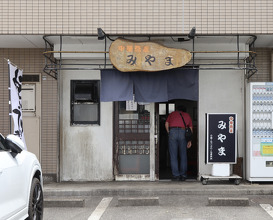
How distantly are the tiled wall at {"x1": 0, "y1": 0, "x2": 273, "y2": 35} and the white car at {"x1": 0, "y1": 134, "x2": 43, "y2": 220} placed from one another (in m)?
4.08

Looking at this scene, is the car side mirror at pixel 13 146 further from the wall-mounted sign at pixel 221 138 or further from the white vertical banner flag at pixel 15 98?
Answer: the wall-mounted sign at pixel 221 138

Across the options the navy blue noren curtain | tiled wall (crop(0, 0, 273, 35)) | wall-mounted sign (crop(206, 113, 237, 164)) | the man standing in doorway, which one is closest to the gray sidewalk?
wall-mounted sign (crop(206, 113, 237, 164))

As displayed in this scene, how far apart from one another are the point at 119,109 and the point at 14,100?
2993mm

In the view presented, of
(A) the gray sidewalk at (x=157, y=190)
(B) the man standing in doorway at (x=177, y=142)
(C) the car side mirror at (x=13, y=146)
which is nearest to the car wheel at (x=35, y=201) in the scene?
(C) the car side mirror at (x=13, y=146)

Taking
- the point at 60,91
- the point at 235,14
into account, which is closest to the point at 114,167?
the point at 60,91

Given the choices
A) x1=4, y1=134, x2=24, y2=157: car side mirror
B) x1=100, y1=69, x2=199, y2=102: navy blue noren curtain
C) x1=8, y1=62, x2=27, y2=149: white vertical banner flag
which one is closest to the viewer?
x1=4, y1=134, x2=24, y2=157: car side mirror

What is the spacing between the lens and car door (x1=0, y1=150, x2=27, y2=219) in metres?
5.13

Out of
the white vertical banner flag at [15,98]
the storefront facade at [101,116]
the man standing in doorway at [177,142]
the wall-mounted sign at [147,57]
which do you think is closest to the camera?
the white vertical banner flag at [15,98]

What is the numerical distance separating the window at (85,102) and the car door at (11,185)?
5.16 meters

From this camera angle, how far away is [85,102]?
11133 millimetres

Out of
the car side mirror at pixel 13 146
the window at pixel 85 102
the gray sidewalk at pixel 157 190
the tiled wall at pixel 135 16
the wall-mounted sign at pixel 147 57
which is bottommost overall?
the gray sidewalk at pixel 157 190

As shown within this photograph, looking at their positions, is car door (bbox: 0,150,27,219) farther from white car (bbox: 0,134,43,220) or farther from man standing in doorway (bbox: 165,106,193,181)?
man standing in doorway (bbox: 165,106,193,181)

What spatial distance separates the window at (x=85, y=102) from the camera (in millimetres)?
11078

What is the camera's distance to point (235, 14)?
9594mm
